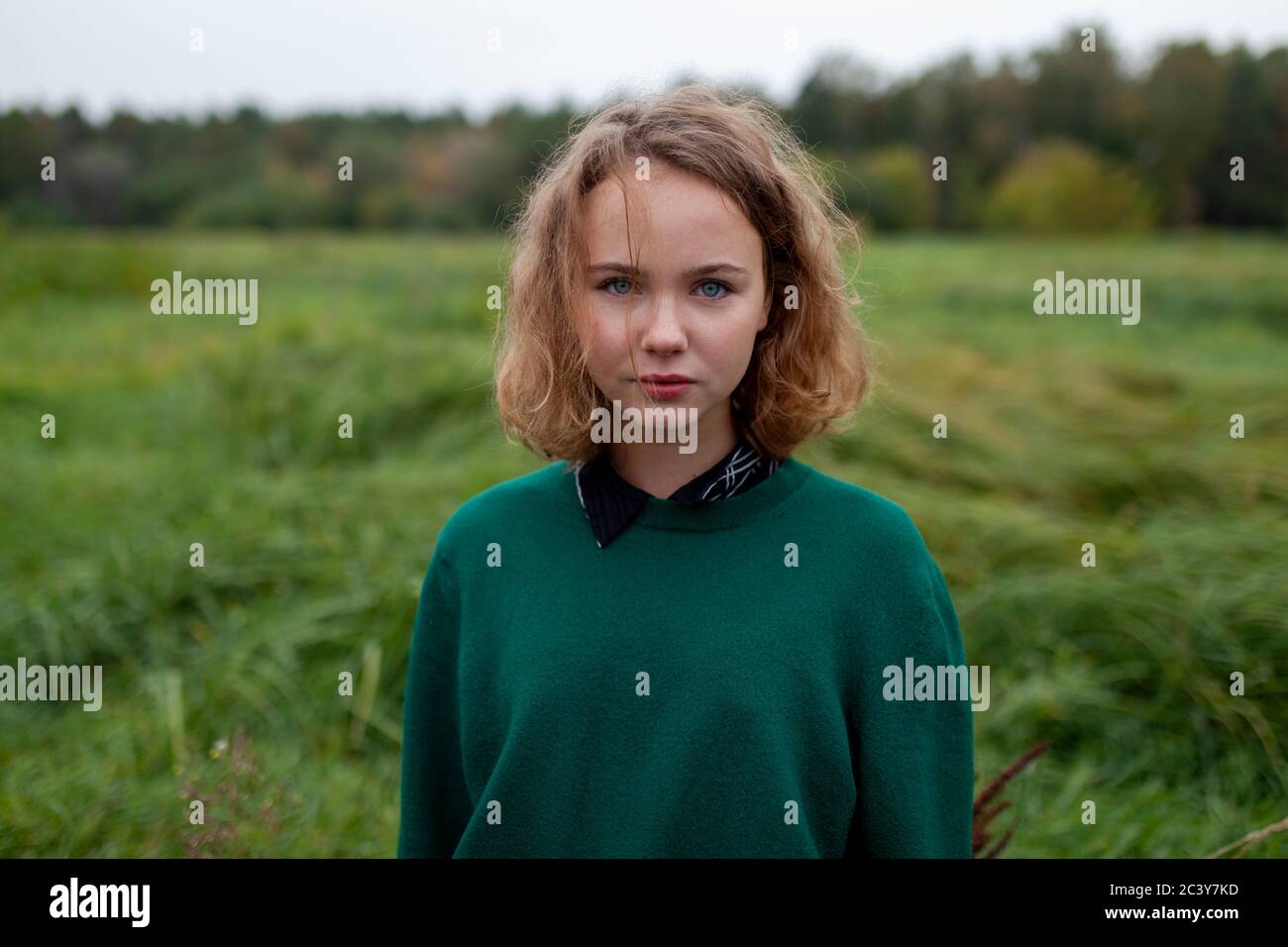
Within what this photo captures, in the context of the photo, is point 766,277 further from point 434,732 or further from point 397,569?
point 397,569

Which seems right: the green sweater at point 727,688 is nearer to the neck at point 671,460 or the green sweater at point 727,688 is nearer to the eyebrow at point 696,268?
the neck at point 671,460

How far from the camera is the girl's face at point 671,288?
126cm

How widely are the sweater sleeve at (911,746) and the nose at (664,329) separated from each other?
429 millimetres

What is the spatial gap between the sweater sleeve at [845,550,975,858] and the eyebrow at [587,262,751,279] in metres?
0.45

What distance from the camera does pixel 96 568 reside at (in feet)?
12.4

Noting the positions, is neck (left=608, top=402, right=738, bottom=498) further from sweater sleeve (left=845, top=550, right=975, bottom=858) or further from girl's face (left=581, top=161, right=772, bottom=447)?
sweater sleeve (left=845, top=550, right=975, bottom=858)

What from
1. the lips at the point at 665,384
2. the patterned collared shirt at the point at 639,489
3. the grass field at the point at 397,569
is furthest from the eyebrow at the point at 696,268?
the grass field at the point at 397,569

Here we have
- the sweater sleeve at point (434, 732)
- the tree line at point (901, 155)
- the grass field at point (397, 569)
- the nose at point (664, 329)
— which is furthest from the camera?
the tree line at point (901, 155)

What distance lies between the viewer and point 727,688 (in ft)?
4.21

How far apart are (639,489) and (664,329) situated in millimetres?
230

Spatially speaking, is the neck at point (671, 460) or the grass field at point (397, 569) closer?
the neck at point (671, 460)
